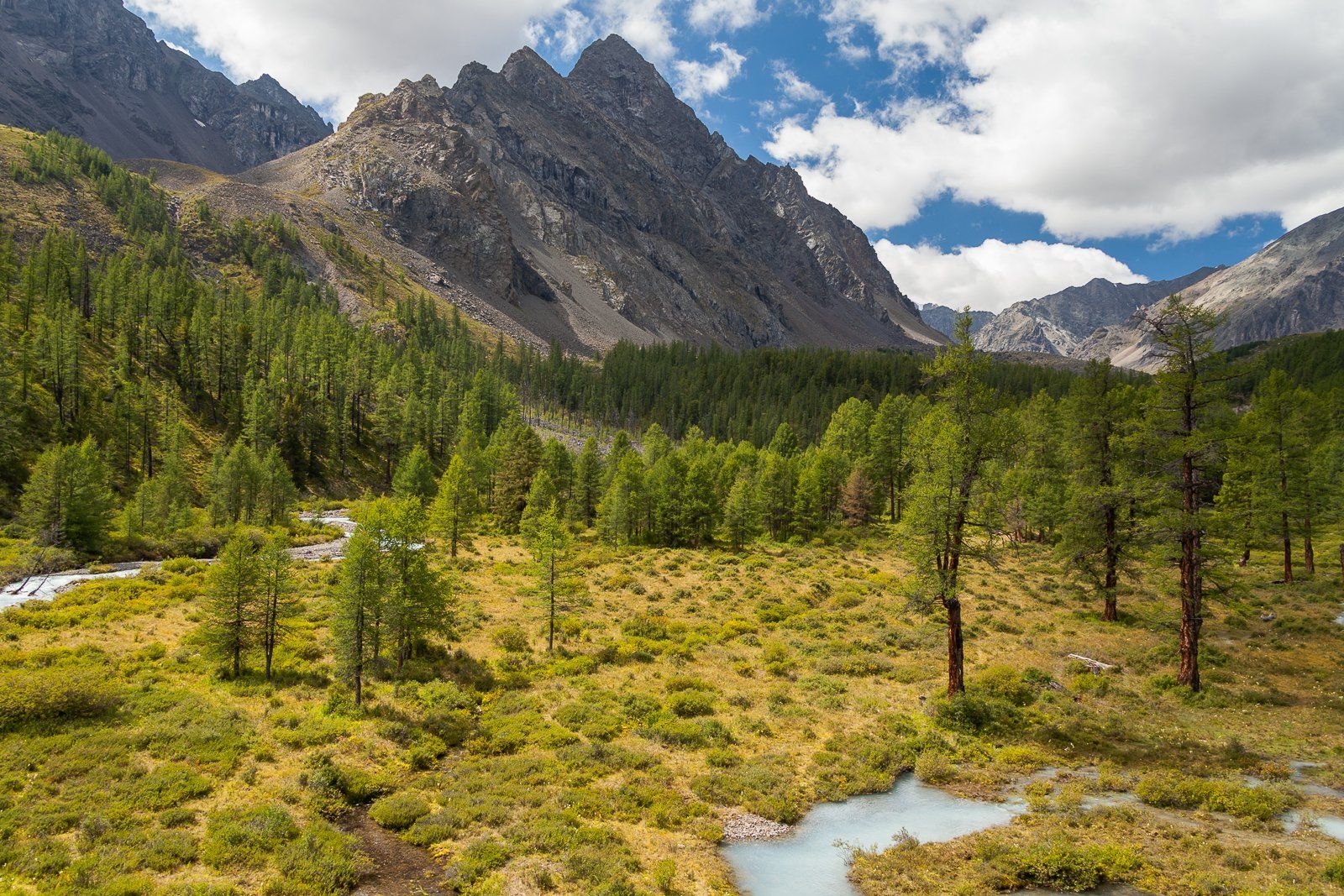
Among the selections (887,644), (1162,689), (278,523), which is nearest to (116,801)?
(887,644)

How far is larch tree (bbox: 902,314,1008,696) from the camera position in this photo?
23203 mm

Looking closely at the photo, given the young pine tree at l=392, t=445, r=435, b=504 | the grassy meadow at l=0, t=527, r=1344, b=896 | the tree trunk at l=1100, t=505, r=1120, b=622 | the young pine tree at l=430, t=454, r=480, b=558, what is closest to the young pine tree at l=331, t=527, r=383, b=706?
the grassy meadow at l=0, t=527, r=1344, b=896

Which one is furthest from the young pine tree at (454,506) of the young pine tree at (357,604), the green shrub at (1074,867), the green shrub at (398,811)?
the green shrub at (1074,867)

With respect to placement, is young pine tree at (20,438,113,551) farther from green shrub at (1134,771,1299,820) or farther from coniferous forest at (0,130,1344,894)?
green shrub at (1134,771,1299,820)

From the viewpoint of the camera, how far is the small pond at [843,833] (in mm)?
15164

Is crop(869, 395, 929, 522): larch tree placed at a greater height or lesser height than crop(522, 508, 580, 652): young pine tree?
greater

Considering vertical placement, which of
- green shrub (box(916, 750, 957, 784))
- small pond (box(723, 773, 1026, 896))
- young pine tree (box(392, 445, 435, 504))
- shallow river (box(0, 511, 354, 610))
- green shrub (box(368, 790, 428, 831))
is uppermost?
young pine tree (box(392, 445, 435, 504))

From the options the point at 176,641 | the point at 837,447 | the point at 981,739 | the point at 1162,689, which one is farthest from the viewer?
the point at 837,447

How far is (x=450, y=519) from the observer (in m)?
59.8

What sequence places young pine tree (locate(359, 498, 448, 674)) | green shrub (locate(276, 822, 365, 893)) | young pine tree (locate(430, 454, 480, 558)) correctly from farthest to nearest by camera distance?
young pine tree (locate(430, 454, 480, 558)), young pine tree (locate(359, 498, 448, 674)), green shrub (locate(276, 822, 365, 893))

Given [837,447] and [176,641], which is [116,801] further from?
[837,447]

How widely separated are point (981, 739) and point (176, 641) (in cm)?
3980

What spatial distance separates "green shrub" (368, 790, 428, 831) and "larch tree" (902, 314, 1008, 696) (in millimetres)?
19011

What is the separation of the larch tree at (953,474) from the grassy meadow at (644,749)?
5841mm
